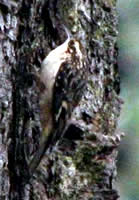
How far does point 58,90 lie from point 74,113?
6.7 inches

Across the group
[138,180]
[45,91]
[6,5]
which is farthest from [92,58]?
[138,180]

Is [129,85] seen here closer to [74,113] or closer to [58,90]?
[74,113]

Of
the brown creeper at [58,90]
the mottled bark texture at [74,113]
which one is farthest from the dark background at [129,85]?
the brown creeper at [58,90]

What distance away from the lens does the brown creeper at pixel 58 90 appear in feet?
9.90

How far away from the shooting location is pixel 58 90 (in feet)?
10.1

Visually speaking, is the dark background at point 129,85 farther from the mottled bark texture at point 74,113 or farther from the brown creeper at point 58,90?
the brown creeper at point 58,90

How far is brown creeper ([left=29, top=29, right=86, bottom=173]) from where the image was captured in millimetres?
3018

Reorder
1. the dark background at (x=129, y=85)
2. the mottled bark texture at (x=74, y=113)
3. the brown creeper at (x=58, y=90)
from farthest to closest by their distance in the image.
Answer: the dark background at (x=129, y=85)
the brown creeper at (x=58, y=90)
the mottled bark texture at (x=74, y=113)

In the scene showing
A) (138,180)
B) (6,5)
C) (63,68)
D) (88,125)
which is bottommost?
(138,180)

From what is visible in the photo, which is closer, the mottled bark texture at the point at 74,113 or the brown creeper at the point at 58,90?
the mottled bark texture at the point at 74,113

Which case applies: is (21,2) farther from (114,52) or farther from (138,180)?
(138,180)

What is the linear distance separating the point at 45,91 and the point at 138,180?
310cm

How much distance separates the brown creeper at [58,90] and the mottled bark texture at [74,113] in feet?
0.12

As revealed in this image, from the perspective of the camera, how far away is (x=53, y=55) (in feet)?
9.97
